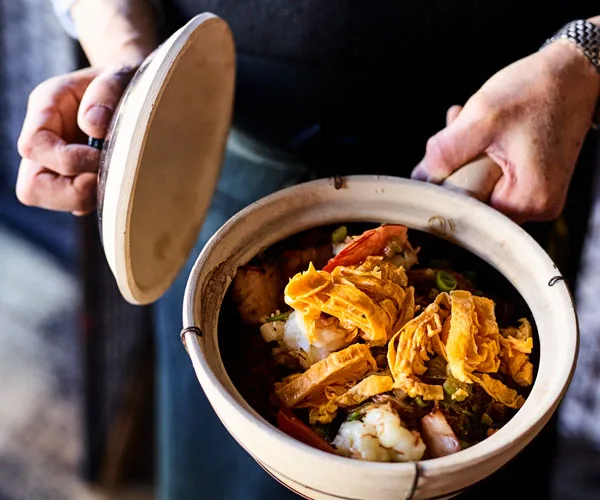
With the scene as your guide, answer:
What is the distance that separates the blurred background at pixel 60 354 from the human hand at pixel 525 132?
901 millimetres

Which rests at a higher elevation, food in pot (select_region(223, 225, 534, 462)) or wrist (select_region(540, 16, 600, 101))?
wrist (select_region(540, 16, 600, 101))

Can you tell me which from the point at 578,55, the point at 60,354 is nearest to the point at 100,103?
the point at 578,55

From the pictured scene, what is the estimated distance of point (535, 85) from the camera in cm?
77

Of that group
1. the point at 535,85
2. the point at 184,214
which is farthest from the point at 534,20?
the point at 184,214

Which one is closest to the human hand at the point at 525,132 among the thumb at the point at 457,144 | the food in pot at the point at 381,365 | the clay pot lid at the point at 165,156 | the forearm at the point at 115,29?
the thumb at the point at 457,144

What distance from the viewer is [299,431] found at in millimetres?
620

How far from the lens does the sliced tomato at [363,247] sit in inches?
27.8

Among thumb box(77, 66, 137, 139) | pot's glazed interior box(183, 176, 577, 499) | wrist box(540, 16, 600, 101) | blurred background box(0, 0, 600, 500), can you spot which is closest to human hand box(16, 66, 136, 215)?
thumb box(77, 66, 137, 139)

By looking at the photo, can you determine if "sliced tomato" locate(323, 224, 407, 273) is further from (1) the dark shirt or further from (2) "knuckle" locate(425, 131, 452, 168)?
(1) the dark shirt

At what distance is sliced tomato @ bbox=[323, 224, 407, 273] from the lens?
0.71m

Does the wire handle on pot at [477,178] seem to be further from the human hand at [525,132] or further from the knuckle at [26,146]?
the knuckle at [26,146]

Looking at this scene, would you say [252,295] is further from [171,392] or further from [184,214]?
[171,392]

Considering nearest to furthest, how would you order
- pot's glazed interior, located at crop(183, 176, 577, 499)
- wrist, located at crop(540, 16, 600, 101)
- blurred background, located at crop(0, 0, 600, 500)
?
pot's glazed interior, located at crop(183, 176, 577, 499)
wrist, located at crop(540, 16, 600, 101)
blurred background, located at crop(0, 0, 600, 500)

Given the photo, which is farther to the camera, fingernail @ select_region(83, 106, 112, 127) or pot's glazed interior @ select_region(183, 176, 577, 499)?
fingernail @ select_region(83, 106, 112, 127)
